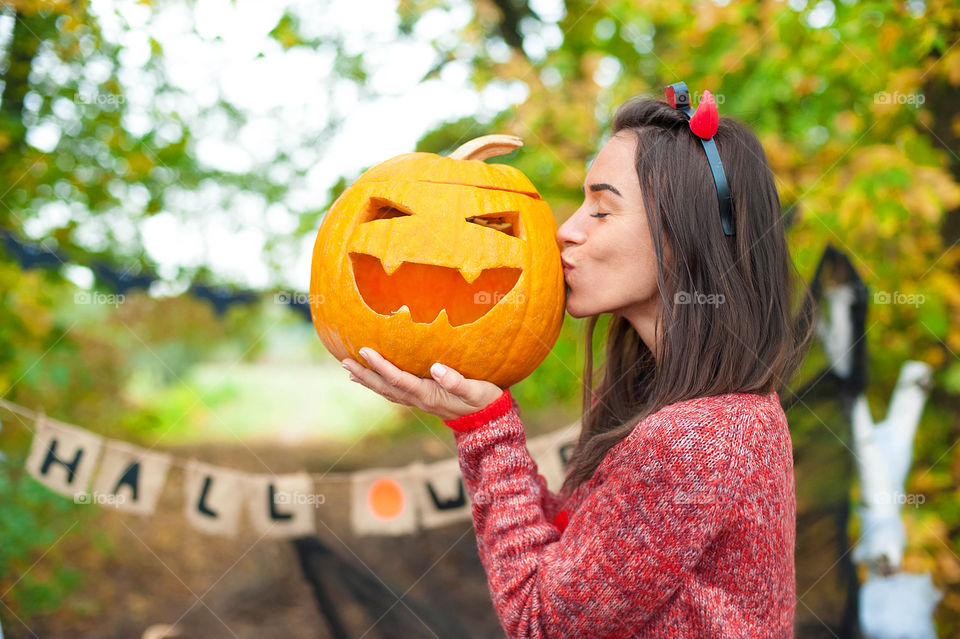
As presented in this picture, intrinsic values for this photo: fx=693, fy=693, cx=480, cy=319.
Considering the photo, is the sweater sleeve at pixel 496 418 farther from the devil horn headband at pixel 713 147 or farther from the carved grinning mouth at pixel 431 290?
the devil horn headband at pixel 713 147

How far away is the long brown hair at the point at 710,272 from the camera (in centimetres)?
143

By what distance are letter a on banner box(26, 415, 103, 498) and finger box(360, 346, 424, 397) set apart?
1.59m

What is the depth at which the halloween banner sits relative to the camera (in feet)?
8.09

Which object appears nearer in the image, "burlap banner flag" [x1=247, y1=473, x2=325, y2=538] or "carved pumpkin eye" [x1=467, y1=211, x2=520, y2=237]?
"carved pumpkin eye" [x1=467, y1=211, x2=520, y2=237]

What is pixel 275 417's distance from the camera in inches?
320

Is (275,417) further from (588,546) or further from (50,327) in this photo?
(588,546)

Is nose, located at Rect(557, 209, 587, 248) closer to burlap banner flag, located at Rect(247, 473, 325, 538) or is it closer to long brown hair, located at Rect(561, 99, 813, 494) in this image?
long brown hair, located at Rect(561, 99, 813, 494)

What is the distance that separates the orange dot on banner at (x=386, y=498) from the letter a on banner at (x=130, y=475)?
747 millimetres

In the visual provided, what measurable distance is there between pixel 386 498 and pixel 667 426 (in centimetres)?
158

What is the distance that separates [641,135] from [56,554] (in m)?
4.15

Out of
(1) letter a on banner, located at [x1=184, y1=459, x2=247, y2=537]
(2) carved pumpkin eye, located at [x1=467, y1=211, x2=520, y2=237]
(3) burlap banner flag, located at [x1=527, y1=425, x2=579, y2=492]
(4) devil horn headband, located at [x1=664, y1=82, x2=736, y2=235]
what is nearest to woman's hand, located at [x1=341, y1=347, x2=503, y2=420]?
(2) carved pumpkin eye, located at [x1=467, y1=211, x2=520, y2=237]

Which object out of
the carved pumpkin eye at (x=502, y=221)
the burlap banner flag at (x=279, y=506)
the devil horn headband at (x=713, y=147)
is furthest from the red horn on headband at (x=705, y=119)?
the burlap banner flag at (x=279, y=506)

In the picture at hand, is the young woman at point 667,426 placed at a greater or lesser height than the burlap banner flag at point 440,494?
greater

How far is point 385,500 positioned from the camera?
2600 mm
